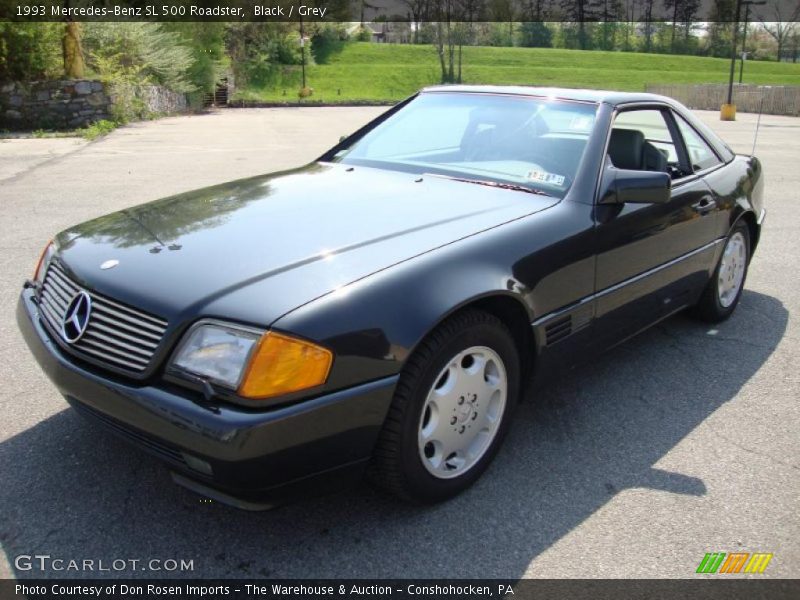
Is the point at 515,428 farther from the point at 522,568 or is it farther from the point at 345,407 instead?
the point at 345,407

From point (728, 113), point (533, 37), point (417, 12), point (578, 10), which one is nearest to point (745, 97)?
point (728, 113)

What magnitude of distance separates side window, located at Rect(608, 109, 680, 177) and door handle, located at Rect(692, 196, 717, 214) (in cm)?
21

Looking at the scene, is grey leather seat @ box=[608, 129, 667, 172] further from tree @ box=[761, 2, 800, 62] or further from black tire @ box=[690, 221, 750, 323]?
tree @ box=[761, 2, 800, 62]

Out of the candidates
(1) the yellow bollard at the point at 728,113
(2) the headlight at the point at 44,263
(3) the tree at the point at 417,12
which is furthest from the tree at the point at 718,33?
(2) the headlight at the point at 44,263

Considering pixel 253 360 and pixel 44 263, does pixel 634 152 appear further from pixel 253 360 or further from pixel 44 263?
pixel 44 263

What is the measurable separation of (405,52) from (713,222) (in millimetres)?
78463

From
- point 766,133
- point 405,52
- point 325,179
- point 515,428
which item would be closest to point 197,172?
point 325,179

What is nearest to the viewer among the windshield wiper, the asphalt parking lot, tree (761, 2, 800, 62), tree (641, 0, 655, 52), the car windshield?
the asphalt parking lot

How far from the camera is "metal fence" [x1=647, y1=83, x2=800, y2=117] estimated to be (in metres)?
35.1

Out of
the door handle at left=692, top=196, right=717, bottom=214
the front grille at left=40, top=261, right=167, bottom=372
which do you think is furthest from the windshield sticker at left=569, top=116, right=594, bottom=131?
the front grille at left=40, top=261, right=167, bottom=372

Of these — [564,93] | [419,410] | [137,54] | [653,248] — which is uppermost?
[137,54]

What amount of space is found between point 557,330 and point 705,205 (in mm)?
1555

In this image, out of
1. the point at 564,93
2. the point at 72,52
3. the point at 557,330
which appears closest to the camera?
the point at 557,330

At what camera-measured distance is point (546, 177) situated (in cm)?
309
